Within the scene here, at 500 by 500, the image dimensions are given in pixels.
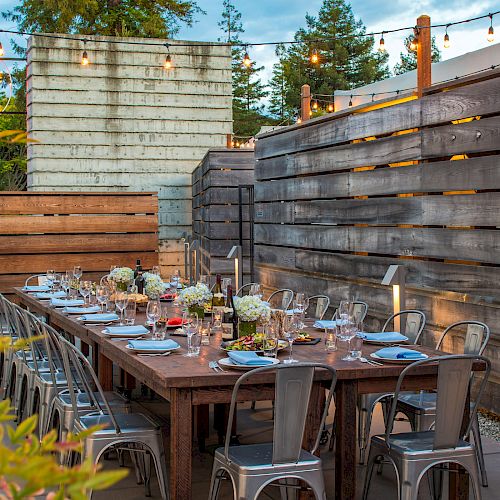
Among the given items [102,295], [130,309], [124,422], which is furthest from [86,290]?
[124,422]

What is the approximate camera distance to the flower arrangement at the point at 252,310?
181 inches

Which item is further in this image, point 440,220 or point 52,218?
point 52,218

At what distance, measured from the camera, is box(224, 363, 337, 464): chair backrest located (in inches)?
135

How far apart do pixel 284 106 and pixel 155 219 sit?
26582 mm

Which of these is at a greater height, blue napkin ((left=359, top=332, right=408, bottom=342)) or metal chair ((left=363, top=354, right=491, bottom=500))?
blue napkin ((left=359, top=332, right=408, bottom=342))

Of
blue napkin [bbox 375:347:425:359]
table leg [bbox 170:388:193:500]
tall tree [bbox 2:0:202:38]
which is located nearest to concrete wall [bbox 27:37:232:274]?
tall tree [bbox 2:0:202:38]

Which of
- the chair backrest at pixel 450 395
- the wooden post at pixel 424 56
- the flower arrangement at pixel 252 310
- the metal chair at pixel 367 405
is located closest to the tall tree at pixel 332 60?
the wooden post at pixel 424 56

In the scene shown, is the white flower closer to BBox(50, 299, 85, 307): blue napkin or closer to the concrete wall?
BBox(50, 299, 85, 307): blue napkin

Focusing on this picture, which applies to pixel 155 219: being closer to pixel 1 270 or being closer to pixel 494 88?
pixel 1 270

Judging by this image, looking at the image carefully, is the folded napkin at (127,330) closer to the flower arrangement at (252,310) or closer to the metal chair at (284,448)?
the flower arrangement at (252,310)

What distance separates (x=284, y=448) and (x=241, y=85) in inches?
1396

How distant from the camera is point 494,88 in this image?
5.69 metres

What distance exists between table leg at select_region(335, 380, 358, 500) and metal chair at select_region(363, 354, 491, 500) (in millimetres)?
173

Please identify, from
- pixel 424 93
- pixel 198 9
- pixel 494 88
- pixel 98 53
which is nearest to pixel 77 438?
pixel 494 88
